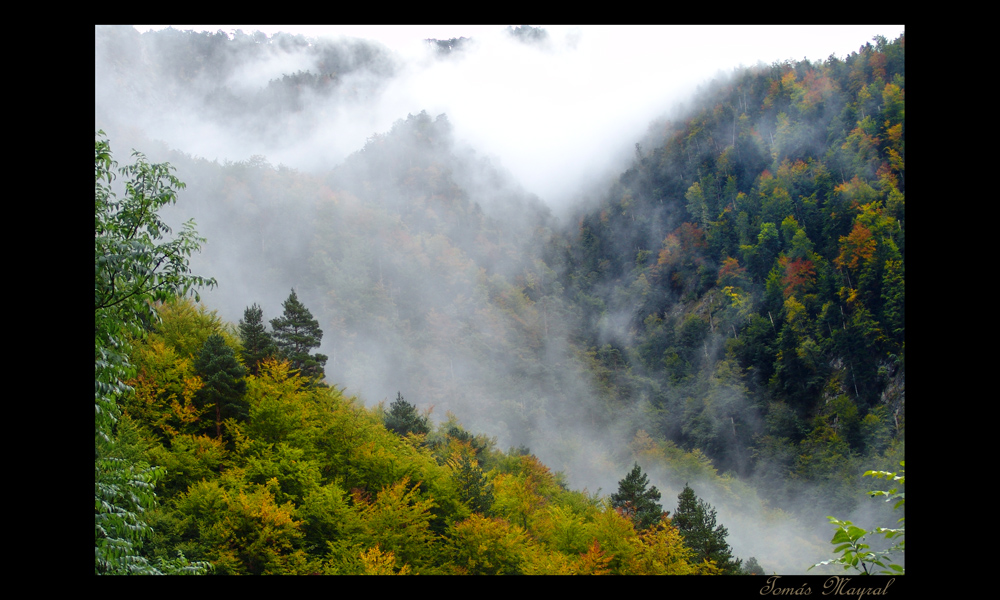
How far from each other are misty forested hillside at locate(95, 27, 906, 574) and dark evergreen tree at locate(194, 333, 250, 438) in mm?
112

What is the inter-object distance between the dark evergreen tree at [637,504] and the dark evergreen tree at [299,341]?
2029 centimetres

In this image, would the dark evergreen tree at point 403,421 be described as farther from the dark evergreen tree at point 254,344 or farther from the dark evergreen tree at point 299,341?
the dark evergreen tree at point 254,344

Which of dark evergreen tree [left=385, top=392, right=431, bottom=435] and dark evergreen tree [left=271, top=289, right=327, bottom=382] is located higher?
dark evergreen tree [left=271, top=289, right=327, bottom=382]

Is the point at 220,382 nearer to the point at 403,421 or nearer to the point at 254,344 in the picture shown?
the point at 254,344

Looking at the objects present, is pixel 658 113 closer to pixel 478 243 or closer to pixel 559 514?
pixel 478 243

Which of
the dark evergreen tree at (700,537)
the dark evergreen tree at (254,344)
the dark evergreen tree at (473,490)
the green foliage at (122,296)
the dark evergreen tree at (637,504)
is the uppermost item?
the dark evergreen tree at (254,344)

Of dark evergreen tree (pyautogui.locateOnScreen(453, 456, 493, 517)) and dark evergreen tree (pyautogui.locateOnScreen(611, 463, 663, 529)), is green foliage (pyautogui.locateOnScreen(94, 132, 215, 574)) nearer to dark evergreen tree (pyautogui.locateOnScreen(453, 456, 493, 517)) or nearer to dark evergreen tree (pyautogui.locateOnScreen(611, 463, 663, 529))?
dark evergreen tree (pyautogui.locateOnScreen(453, 456, 493, 517))

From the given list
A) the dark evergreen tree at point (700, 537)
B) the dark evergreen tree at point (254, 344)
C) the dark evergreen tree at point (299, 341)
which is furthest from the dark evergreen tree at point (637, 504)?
the dark evergreen tree at point (254, 344)

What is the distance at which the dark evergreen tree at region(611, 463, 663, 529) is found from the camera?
32.7 m

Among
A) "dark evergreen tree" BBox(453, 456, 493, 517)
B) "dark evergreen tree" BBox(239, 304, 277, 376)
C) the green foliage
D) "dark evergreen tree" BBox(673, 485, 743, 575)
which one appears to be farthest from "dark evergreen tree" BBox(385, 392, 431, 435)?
the green foliage

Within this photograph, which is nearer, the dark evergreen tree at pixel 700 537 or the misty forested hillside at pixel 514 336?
the misty forested hillside at pixel 514 336

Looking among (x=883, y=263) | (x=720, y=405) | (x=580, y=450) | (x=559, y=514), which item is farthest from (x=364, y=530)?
(x=883, y=263)

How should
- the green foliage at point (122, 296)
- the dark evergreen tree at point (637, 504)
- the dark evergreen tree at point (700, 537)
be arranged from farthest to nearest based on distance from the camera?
the dark evergreen tree at point (637, 504)
the dark evergreen tree at point (700, 537)
the green foliage at point (122, 296)

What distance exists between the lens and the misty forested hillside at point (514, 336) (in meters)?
22.8
